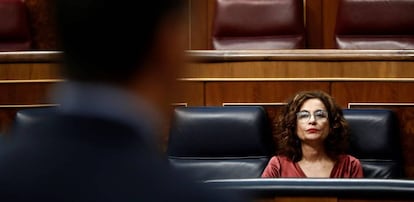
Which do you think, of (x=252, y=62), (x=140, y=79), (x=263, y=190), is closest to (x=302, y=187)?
(x=263, y=190)

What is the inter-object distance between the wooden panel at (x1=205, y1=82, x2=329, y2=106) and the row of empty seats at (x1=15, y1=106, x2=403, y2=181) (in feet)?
0.35

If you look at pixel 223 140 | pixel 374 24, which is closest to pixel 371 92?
pixel 223 140

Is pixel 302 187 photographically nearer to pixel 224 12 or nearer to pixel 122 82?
pixel 122 82

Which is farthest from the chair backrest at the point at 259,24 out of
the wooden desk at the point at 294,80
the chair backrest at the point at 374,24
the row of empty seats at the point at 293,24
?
the wooden desk at the point at 294,80

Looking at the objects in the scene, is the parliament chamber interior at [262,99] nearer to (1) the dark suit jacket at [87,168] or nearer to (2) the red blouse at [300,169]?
(2) the red blouse at [300,169]

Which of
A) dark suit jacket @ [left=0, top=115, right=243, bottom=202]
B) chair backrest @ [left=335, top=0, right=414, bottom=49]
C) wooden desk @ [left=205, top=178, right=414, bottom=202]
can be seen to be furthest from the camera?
chair backrest @ [left=335, top=0, right=414, bottom=49]

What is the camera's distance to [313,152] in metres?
1.71

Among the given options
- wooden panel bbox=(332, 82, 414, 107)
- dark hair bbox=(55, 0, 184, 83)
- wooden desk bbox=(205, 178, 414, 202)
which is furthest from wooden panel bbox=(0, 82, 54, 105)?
dark hair bbox=(55, 0, 184, 83)

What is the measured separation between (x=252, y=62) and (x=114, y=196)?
1.62 metres

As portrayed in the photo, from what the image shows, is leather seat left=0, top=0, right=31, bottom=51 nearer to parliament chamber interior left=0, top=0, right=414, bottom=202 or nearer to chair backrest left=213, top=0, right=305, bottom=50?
Result: parliament chamber interior left=0, top=0, right=414, bottom=202

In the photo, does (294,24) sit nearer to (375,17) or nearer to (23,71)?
(375,17)

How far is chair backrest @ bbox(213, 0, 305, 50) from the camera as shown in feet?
7.62

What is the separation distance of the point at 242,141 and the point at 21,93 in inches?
22.8

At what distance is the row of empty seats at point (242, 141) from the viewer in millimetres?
1713
